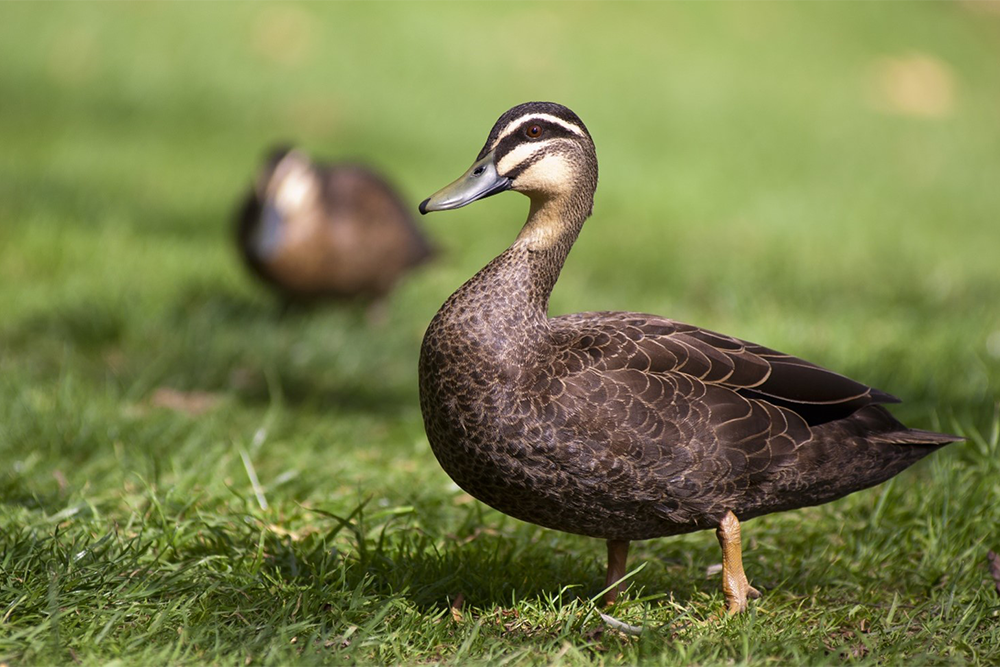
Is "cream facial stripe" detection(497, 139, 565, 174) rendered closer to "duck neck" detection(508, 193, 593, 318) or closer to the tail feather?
"duck neck" detection(508, 193, 593, 318)

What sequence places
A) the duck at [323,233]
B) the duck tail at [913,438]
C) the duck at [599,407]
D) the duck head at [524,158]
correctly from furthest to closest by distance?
the duck at [323,233]
the duck tail at [913,438]
the duck head at [524,158]
the duck at [599,407]

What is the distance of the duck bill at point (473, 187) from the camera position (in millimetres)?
2779

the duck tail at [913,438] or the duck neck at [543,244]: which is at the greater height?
the duck neck at [543,244]

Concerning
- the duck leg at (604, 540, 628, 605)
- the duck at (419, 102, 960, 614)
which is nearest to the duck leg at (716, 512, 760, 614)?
the duck at (419, 102, 960, 614)

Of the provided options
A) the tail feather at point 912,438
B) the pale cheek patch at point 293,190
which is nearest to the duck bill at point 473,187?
the tail feather at point 912,438

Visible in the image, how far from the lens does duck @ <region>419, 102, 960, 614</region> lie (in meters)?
2.71

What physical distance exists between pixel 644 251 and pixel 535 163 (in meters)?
5.01

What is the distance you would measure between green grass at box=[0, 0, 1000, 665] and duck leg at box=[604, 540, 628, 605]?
0.20ft

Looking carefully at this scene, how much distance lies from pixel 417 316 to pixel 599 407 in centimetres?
371

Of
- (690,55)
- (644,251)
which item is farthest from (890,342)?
(690,55)

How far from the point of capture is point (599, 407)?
272 centimetres

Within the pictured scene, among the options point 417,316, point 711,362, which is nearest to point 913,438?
point 711,362

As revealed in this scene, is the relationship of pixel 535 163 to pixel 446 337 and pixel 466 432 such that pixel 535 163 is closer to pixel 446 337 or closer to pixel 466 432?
pixel 446 337

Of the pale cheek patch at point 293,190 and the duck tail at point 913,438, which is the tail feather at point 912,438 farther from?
the pale cheek patch at point 293,190
